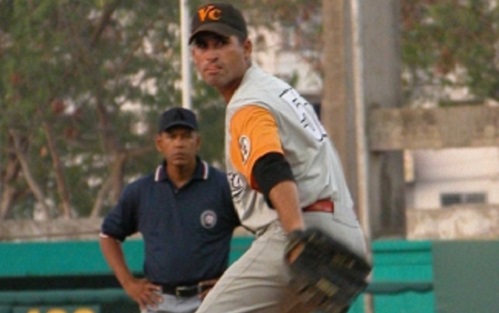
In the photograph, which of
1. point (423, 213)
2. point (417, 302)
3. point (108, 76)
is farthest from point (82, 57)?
point (417, 302)

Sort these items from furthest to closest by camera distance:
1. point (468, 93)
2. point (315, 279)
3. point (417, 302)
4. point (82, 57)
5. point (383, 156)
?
point (468, 93)
point (82, 57)
point (383, 156)
point (417, 302)
point (315, 279)

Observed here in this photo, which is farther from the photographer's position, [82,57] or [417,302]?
[82,57]

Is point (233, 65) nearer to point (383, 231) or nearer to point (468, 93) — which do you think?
point (383, 231)

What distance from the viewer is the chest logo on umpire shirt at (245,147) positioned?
5383 mm

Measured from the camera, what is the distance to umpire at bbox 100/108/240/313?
8125 mm

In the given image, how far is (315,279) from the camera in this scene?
17.4ft

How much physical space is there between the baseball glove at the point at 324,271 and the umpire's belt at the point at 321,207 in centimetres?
23

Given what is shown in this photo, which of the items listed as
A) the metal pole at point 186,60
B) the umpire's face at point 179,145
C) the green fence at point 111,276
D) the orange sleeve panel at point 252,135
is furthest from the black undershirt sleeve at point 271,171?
the metal pole at point 186,60

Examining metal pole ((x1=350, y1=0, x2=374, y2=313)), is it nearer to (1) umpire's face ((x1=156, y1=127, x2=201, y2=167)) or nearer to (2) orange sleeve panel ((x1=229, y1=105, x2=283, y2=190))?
(1) umpire's face ((x1=156, y1=127, x2=201, y2=167))

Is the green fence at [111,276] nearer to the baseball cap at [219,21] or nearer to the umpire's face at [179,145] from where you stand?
the umpire's face at [179,145]

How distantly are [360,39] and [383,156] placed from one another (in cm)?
88

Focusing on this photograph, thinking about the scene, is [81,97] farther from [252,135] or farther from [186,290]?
[252,135]

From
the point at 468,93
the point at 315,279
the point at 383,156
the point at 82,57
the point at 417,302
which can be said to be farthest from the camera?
the point at 468,93

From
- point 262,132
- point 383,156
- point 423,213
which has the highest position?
point 262,132
